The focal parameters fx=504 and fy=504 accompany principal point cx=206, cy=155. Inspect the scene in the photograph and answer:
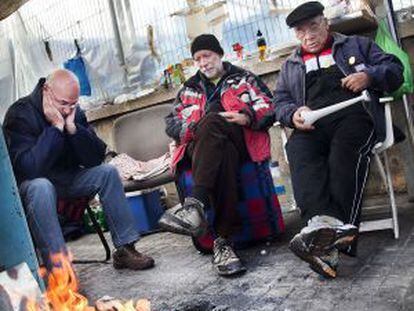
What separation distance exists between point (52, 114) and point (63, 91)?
19cm

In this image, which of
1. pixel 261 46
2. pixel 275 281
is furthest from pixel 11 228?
pixel 261 46

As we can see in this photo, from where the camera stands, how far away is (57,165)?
385 cm

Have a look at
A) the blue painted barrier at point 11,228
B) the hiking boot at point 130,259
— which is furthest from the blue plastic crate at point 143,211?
the blue painted barrier at point 11,228

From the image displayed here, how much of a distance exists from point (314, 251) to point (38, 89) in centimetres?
235

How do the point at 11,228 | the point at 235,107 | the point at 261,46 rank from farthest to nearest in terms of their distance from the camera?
the point at 261,46 < the point at 235,107 < the point at 11,228

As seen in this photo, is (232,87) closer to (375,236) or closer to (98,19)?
(375,236)

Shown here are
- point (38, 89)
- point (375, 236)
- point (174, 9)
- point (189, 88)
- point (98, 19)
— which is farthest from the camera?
point (98, 19)

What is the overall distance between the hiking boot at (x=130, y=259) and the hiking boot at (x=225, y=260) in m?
0.62

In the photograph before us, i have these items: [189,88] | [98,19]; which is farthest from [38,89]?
[98,19]

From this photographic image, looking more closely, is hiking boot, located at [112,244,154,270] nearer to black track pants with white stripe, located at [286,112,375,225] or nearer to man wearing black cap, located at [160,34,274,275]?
man wearing black cap, located at [160,34,274,275]

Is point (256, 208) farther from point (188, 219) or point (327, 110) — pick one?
point (327, 110)

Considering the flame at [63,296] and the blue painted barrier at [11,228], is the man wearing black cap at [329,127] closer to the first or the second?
the flame at [63,296]

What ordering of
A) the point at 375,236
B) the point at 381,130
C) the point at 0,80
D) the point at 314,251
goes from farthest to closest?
the point at 0,80 < the point at 375,236 < the point at 381,130 < the point at 314,251

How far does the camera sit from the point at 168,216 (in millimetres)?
3248
